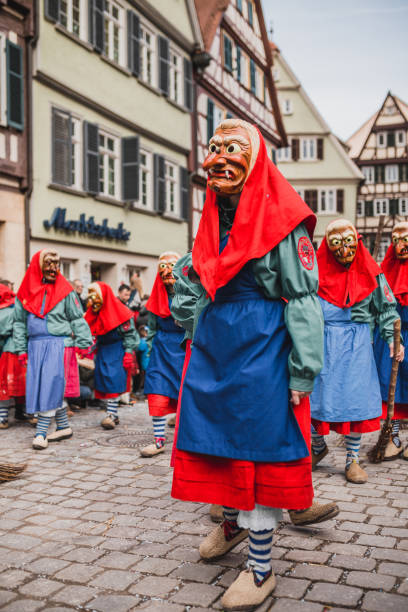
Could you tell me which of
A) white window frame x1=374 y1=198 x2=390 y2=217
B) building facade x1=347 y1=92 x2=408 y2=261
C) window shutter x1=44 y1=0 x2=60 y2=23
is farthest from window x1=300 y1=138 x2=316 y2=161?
window shutter x1=44 y1=0 x2=60 y2=23

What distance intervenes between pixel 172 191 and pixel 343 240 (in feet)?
50.8

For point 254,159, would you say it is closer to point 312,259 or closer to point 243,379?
point 312,259

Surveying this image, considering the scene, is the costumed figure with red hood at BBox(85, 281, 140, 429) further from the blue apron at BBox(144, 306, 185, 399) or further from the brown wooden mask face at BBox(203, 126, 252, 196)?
the brown wooden mask face at BBox(203, 126, 252, 196)

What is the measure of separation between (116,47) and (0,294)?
10.7 metres

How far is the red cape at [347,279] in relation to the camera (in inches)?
229

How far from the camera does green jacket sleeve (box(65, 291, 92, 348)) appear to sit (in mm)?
7715

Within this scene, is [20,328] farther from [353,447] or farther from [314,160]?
[314,160]

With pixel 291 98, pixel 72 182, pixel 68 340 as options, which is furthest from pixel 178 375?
pixel 291 98

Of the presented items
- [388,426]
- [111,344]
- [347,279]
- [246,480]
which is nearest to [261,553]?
[246,480]

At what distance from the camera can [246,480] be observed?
323cm

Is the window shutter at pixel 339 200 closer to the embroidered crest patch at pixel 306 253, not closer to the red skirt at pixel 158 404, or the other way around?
the red skirt at pixel 158 404

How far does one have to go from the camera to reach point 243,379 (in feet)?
10.7

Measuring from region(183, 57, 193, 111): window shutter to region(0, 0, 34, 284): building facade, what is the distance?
745 cm

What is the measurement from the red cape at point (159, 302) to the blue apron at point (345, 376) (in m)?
1.88
